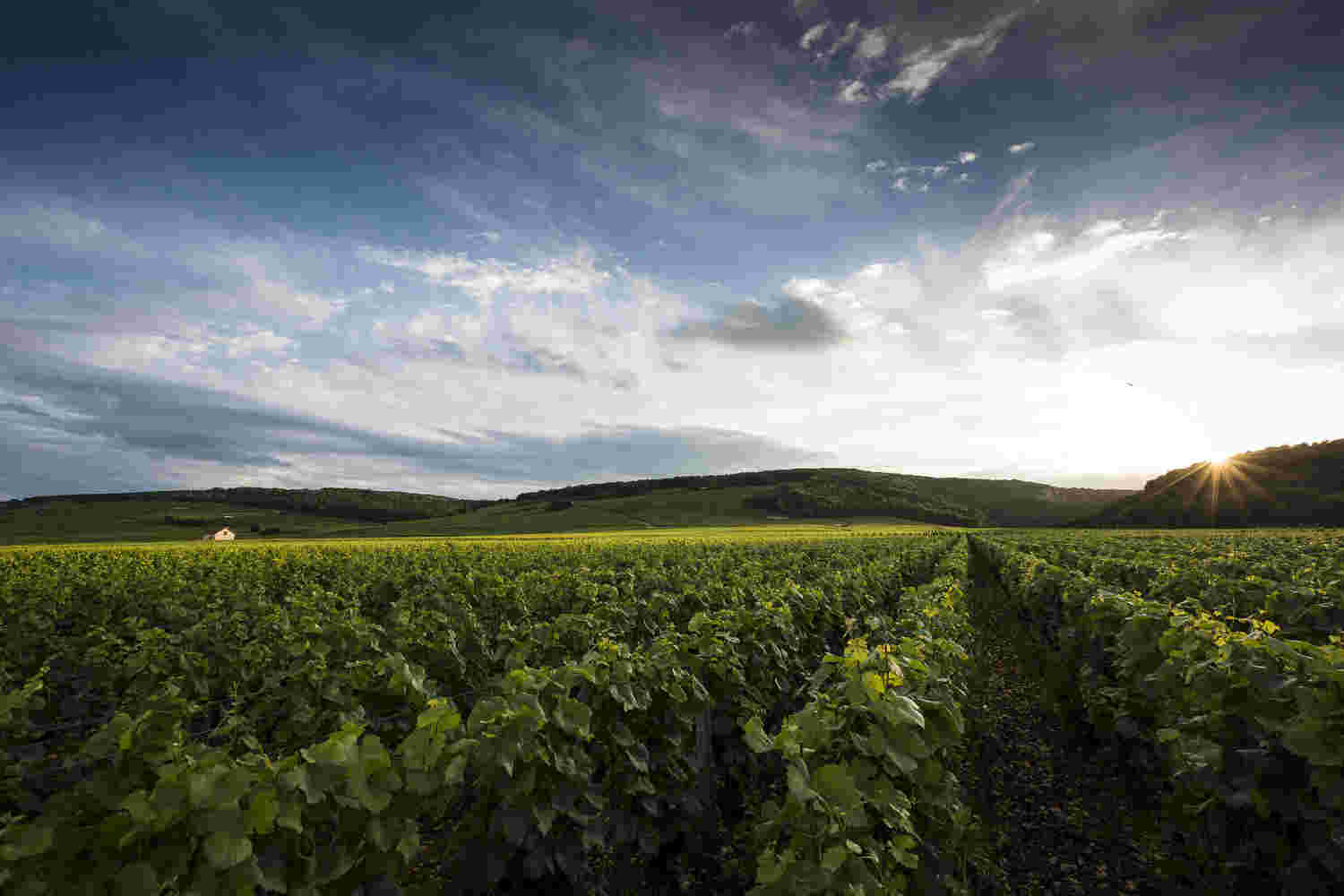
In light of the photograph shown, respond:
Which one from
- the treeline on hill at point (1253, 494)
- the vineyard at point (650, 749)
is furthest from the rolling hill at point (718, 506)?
the vineyard at point (650, 749)

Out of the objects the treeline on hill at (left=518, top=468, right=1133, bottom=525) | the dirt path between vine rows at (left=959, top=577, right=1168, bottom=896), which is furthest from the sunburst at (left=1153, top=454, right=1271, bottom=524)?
the dirt path between vine rows at (left=959, top=577, right=1168, bottom=896)

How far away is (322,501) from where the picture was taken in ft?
432

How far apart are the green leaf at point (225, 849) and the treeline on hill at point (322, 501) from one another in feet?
438

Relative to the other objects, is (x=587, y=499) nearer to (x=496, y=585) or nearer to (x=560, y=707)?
(x=496, y=585)

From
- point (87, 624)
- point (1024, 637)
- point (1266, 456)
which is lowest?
point (1024, 637)

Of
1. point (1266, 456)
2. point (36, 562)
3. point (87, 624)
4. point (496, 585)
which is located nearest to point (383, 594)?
point (496, 585)

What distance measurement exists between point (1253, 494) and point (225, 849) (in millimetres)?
141030

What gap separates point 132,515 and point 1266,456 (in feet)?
662

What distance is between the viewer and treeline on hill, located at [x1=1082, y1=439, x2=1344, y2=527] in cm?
9319

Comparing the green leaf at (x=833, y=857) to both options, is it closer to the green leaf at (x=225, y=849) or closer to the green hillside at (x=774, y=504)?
the green leaf at (x=225, y=849)

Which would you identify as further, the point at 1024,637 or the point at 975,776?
the point at 1024,637

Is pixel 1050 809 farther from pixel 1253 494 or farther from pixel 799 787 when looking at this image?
pixel 1253 494

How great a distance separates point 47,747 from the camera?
876 centimetres

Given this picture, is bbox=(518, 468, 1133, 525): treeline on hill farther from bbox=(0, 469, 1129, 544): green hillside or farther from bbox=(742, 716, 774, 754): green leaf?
bbox=(742, 716, 774, 754): green leaf
